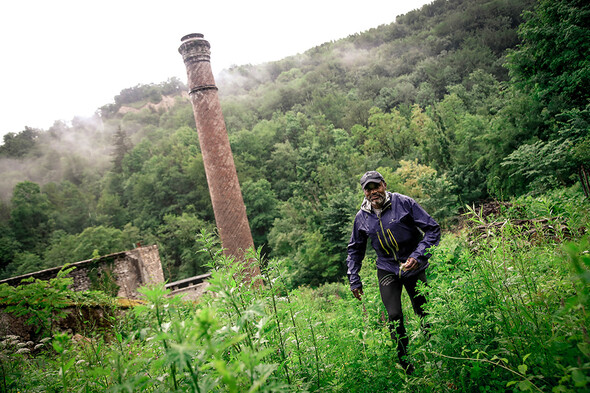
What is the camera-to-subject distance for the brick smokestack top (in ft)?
29.0

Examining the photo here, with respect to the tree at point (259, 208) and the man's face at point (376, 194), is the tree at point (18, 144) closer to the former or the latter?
the tree at point (259, 208)

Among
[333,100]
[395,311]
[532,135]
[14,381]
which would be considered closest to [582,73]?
[532,135]

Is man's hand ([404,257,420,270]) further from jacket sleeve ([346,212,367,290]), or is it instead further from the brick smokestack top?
the brick smokestack top

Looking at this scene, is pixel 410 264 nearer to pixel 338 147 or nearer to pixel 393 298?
pixel 393 298

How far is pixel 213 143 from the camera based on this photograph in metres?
9.07

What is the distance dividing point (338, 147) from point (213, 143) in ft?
97.2

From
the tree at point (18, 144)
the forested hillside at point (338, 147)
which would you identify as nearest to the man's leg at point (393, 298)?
the forested hillside at point (338, 147)

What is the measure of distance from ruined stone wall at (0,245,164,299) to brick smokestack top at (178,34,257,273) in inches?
109

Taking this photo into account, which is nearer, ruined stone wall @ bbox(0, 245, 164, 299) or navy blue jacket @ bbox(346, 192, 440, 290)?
navy blue jacket @ bbox(346, 192, 440, 290)

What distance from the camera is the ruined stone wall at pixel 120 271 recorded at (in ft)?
30.1

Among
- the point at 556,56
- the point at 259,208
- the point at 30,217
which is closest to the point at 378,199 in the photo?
the point at 556,56

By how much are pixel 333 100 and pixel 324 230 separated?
124 feet

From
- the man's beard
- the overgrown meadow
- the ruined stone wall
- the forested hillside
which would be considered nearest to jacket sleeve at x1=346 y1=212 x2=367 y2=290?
the man's beard

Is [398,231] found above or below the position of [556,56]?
below
